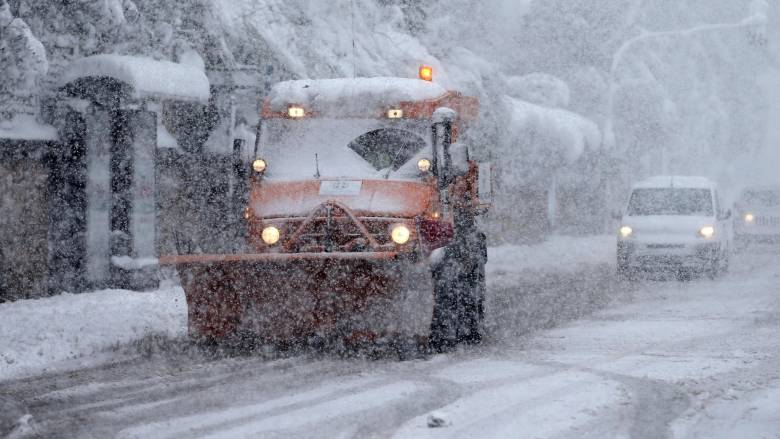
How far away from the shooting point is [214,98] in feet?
57.1

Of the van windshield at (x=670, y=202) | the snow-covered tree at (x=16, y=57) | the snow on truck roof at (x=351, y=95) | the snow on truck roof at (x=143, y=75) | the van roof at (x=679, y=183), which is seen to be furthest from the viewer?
the van roof at (x=679, y=183)

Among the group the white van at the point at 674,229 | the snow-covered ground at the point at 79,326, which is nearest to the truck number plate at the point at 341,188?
the snow-covered ground at the point at 79,326

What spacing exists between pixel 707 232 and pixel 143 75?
9410 millimetres

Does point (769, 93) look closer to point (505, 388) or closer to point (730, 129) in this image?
point (730, 129)

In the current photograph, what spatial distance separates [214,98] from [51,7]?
3.46 meters

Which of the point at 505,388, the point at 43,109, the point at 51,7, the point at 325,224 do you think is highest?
the point at 51,7

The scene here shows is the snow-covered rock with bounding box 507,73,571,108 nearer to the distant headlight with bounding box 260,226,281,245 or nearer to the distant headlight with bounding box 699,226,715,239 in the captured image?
the distant headlight with bounding box 699,226,715,239

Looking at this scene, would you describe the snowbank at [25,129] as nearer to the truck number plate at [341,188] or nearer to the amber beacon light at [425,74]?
the amber beacon light at [425,74]

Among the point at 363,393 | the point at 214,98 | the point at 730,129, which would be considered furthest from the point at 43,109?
the point at 730,129

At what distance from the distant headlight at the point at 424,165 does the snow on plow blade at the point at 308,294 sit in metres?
1.16

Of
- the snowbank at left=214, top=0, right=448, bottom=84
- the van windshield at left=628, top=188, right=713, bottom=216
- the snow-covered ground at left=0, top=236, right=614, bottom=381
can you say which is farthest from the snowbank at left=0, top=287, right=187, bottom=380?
the van windshield at left=628, top=188, right=713, bottom=216

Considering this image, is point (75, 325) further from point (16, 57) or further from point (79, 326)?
point (16, 57)

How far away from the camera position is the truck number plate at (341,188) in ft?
31.4

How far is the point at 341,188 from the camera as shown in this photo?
964 cm
